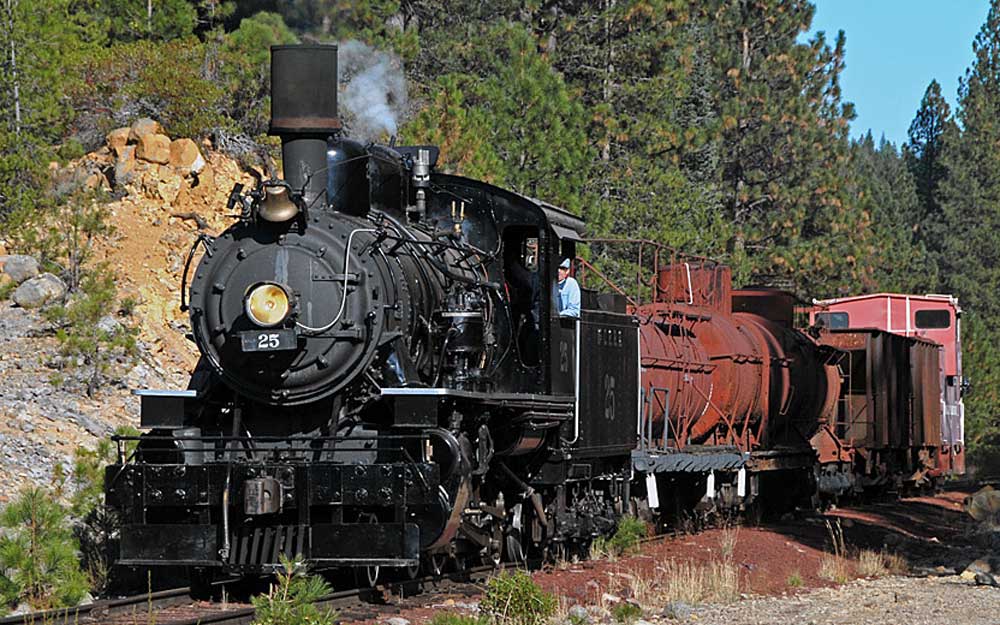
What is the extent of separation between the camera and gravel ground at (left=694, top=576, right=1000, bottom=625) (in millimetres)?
11508

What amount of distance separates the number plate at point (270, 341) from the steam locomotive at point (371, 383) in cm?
1

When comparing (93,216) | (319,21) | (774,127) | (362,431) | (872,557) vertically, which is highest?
(774,127)

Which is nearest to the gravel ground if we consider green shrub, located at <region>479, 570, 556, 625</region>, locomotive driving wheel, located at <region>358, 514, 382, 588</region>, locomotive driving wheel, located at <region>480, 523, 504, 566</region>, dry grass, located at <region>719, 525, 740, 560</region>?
green shrub, located at <region>479, 570, 556, 625</region>

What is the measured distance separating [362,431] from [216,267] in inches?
70.0

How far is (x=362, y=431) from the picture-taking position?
11648 millimetres

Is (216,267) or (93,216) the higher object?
(93,216)

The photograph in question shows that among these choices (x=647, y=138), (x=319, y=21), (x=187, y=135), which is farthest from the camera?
(x=647, y=138)

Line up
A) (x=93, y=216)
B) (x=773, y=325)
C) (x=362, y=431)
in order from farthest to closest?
(x=773, y=325)
(x=93, y=216)
(x=362, y=431)

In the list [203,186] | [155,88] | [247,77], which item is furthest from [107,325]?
[247,77]

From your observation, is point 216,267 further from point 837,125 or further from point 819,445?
point 837,125

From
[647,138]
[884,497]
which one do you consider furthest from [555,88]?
[884,497]

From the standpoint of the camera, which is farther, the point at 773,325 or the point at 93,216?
the point at 773,325

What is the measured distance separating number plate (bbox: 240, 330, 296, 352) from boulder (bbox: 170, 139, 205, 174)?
1549 cm

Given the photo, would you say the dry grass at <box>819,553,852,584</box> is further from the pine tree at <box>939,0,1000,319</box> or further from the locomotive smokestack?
the pine tree at <box>939,0,1000,319</box>
